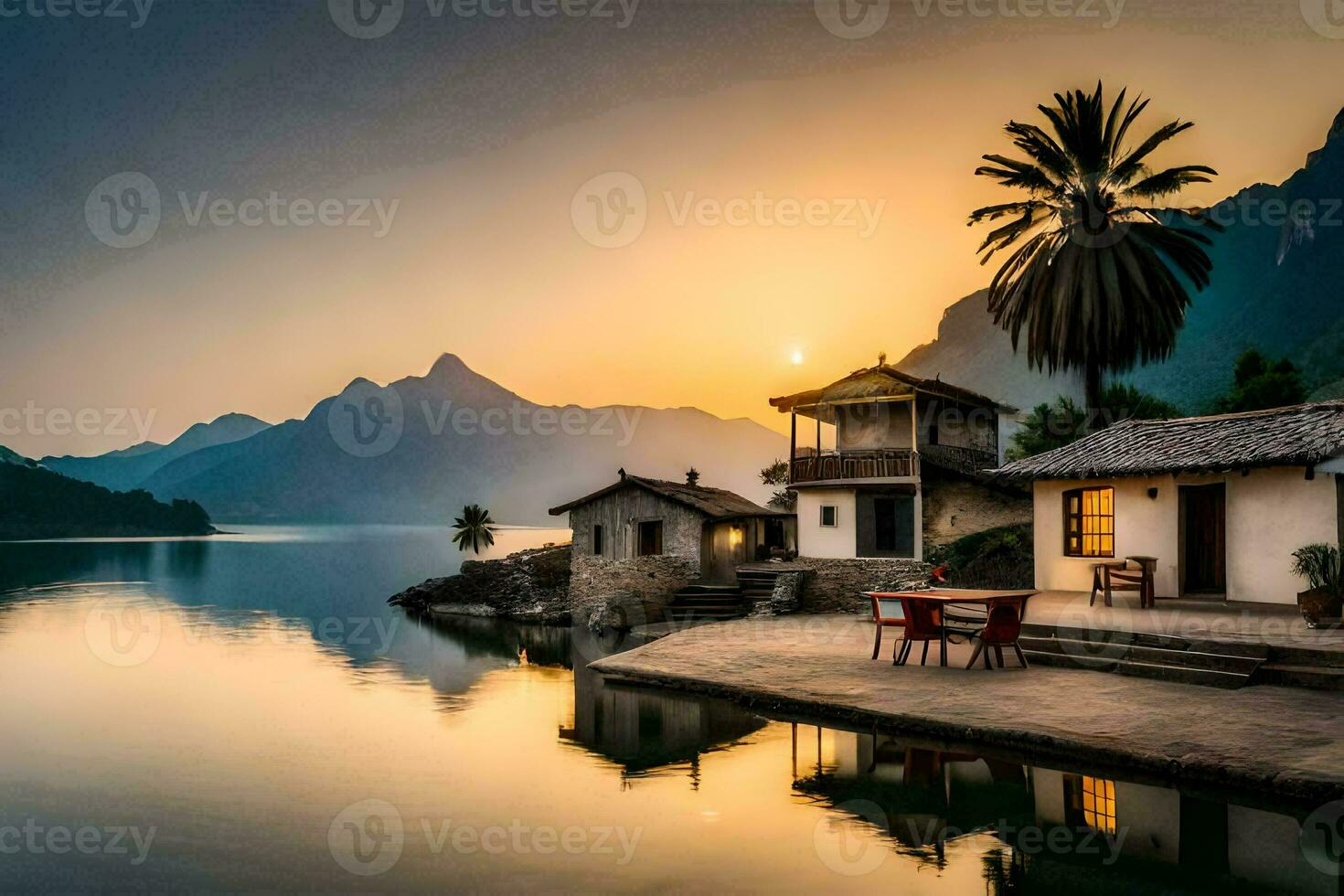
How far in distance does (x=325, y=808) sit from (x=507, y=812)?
246cm

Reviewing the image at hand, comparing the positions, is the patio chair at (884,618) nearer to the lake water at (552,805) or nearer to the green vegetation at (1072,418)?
the lake water at (552,805)

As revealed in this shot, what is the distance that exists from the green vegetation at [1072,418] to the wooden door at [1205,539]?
11.5 m

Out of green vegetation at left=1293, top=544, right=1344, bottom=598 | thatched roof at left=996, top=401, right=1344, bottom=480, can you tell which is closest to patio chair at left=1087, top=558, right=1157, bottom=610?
thatched roof at left=996, top=401, right=1344, bottom=480

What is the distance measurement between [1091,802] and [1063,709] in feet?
9.32

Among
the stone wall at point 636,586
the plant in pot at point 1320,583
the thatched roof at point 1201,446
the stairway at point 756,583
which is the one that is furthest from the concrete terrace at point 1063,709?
the stone wall at point 636,586

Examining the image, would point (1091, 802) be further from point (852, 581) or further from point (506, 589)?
point (506, 589)

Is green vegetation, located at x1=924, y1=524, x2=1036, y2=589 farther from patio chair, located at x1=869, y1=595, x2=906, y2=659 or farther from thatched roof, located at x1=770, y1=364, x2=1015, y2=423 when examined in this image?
patio chair, located at x1=869, y1=595, x2=906, y2=659

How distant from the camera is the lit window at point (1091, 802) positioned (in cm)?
1027

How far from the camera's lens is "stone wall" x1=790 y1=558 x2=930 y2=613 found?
28656 mm

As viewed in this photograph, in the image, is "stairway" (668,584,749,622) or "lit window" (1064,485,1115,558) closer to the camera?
"lit window" (1064,485,1115,558)

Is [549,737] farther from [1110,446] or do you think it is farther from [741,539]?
[741,539]

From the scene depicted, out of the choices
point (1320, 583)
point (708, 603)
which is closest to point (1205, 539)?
point (1320, 583)

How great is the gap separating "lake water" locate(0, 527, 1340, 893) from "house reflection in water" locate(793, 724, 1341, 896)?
0.10 feet

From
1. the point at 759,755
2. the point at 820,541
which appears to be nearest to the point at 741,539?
the point at 820,541
